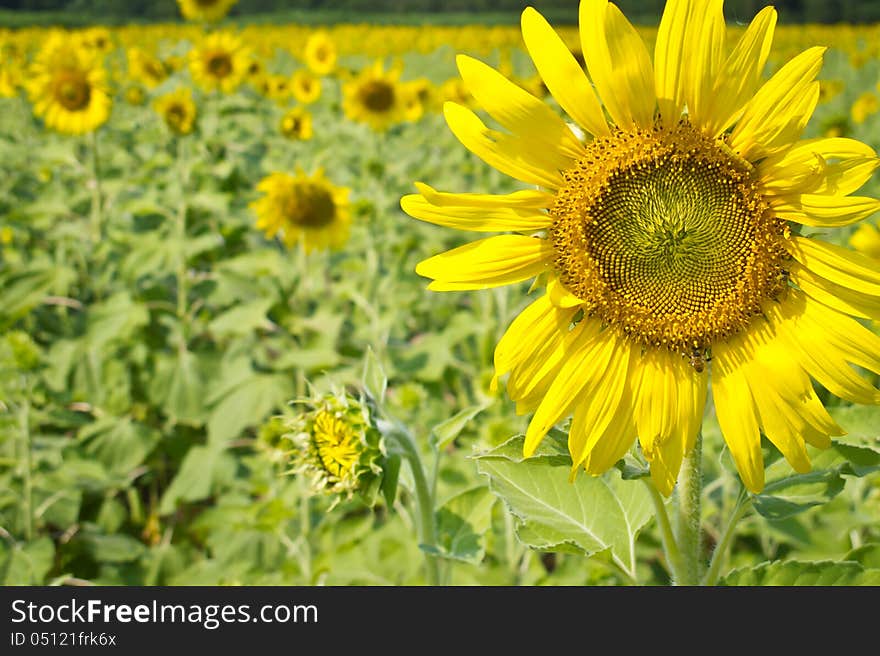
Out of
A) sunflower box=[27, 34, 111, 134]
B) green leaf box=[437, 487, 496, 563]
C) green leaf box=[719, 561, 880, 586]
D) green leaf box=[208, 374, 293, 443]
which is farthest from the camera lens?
sunflower box=[27, 34, 111, 134]

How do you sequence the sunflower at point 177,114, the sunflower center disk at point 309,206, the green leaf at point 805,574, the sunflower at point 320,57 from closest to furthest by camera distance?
the green leaf at point 805,574, the sunflower center disk at point 309,206, the sunflower at point 177,114, the sunflower at point 320,57

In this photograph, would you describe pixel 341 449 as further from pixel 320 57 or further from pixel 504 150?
pixel 320 57

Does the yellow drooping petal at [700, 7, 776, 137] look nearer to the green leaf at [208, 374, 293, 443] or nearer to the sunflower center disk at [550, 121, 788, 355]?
the sunflower center disk at [550, 121, 788, 355]

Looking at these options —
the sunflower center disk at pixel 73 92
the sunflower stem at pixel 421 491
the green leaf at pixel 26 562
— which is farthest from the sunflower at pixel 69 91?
the sunflower stem at pixel 421 491

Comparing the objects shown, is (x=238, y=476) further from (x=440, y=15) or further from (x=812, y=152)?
(x=440, y=15)

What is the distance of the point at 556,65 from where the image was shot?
0.94m

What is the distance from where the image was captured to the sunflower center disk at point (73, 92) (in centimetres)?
408

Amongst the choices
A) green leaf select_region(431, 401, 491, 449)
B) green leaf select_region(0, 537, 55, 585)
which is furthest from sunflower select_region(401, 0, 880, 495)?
green leaf select_region(0, 537, 55, 585)

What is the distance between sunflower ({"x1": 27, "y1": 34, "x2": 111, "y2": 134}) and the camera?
13.4ft

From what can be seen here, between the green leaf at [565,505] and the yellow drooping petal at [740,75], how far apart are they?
475 mm

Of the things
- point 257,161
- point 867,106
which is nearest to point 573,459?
point 257,161

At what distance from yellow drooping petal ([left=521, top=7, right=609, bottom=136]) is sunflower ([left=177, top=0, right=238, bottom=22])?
4546 mm

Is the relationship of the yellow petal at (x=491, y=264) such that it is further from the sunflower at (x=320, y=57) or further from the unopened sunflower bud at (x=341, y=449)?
the sunflower at (x=320, y=57)
